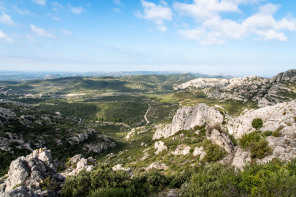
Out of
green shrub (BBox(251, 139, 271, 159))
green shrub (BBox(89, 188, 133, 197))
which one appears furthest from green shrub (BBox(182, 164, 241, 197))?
green shrub (BBox(89, 188, 133, 197))

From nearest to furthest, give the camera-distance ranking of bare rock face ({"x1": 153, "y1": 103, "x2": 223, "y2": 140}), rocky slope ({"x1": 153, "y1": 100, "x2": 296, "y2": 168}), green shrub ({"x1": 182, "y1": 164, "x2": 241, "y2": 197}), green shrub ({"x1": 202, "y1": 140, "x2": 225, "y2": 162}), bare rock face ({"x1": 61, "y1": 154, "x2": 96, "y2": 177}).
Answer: green shrub ({"x1": 182, "y1": 164, "x2": 241, "y2": 197}) < rocky slope ({"x1": 153, "y1": 100, "x2": 296, "y2": 168}) < green shrub ({"x1": 202, "y1": 140, "x2": 225, "y2": 162}) < bare rock face ({"x1": 61, "y1": 154, "x2": 96, "y2": 177}) < bare rock face ({"x1": 153, "y1": 103, "x2": 223, "y2": 140})

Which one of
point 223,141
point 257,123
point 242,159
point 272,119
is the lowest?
point 223,141

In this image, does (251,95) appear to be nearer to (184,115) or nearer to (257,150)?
(184,115)

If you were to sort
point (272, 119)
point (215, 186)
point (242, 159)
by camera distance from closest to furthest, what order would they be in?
1. point (215, 186)
2. point (242, 159)
3. point (272, 119)

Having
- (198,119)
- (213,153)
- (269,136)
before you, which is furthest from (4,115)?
(269,136)

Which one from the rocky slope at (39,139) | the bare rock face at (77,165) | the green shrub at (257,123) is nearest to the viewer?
the green shrub at (257,123)

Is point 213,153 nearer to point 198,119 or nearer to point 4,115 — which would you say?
point 198,119

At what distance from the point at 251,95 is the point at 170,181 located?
206792 mm

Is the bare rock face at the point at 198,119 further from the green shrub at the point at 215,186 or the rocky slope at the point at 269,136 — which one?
the green shrub at the point at 215,186

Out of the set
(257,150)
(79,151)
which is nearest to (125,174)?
(257,150)

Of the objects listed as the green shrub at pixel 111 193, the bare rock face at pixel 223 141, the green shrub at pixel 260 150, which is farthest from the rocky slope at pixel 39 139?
the green shrub at pixel 260 150

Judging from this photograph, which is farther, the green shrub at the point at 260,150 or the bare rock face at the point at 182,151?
the bare rock face at the point at 182,151

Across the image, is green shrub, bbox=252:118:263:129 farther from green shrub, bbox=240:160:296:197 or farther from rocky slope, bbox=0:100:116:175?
rocky slope, bbox=0:100:116:175

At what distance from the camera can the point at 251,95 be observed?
601 feet
